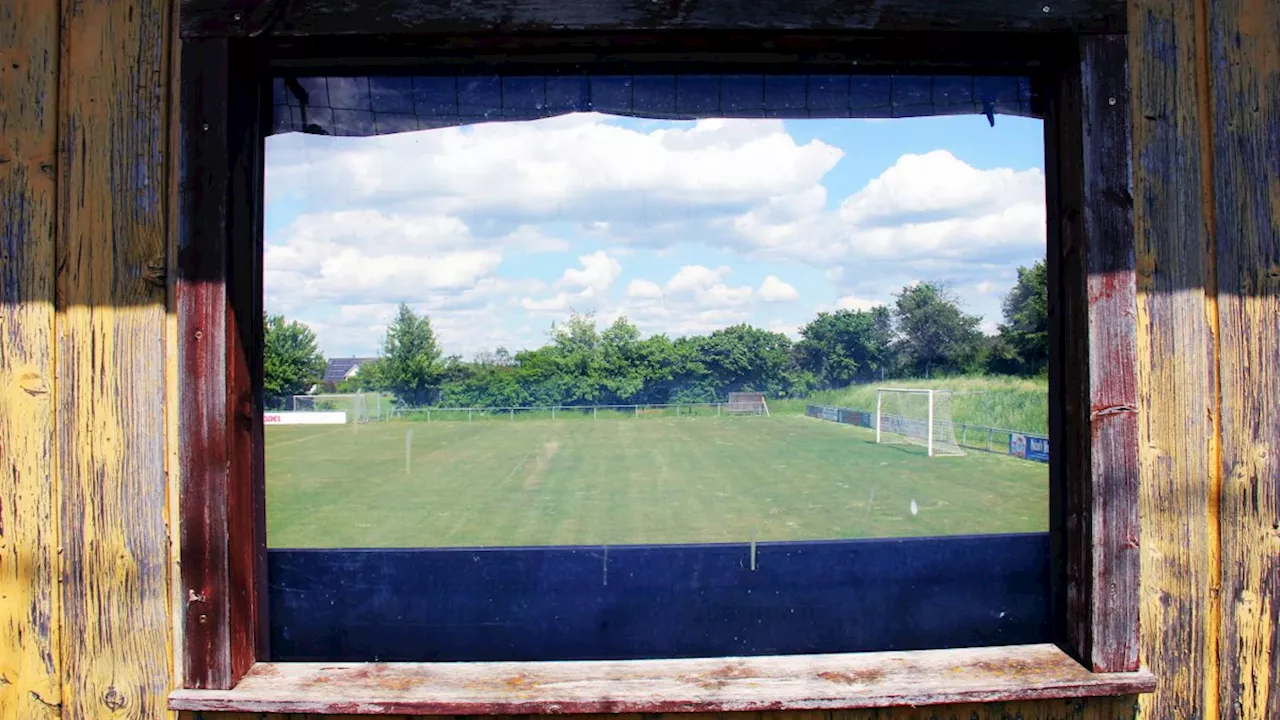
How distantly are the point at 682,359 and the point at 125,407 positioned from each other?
36256 millimetres

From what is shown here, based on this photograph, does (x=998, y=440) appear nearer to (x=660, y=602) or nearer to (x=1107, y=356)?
(x=660, y=602)

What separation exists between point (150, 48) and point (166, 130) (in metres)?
0.15

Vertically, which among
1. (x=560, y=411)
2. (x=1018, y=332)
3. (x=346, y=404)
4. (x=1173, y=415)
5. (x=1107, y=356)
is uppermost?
(x=1018, y=332)

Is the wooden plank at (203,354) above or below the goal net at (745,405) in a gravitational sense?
above

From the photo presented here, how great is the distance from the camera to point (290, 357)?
19781 millimetres

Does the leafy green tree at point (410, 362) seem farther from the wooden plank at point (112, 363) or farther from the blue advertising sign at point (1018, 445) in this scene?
the wooden plank at point (112, 363)

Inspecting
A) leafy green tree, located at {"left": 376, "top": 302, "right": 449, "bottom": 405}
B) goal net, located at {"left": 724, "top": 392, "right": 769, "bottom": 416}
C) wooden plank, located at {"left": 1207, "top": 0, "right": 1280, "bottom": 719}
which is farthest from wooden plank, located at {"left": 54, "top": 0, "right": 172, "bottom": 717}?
goal net, located at {"left": 724, "top": 392, "right": 769, "bottom": 416}

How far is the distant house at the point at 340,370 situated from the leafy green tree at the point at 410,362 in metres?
0.34

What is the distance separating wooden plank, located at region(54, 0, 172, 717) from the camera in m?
1.44

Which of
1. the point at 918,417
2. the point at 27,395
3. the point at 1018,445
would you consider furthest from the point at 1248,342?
the point at 1018,445

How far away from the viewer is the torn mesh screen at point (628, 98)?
175 centimetres

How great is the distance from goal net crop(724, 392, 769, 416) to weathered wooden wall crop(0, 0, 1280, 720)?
4182 cm

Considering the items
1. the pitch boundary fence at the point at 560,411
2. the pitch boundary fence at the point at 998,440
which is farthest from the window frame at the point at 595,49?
the pitch boundary fence at the point at 560,411

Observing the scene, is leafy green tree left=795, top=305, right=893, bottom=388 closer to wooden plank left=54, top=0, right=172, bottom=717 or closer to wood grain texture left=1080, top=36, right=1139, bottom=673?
wood grain texture left=1080, top=36, right=1139, bottom=673
